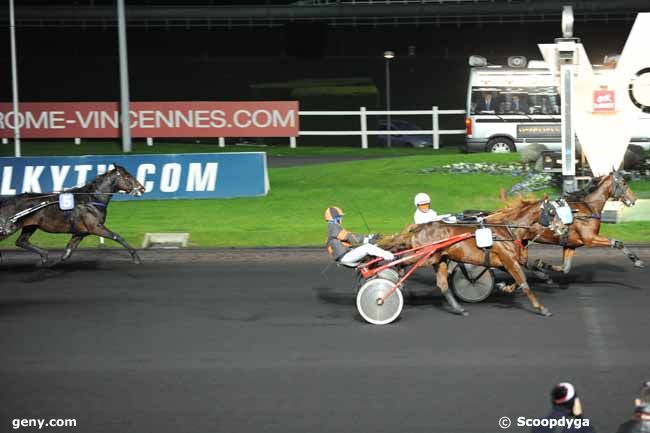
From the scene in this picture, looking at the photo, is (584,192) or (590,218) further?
(584,192)

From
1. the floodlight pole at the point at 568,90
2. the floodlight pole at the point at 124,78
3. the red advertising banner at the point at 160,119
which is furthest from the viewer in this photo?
the red advertising banner at the point at 160,119

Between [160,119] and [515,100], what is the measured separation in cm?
1127

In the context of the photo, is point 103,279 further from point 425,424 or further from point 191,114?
point 191,114

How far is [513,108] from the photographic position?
2875 cm

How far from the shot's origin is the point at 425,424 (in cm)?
844

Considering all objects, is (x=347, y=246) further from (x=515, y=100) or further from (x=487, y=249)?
(x=515, y=100)

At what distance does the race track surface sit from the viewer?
8.81 m

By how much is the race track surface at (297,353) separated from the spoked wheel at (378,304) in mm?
158

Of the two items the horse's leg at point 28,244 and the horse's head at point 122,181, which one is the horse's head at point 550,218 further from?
the horse's leg at point 28,244

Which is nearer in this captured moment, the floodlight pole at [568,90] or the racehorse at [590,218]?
the racehorse at [590,218]

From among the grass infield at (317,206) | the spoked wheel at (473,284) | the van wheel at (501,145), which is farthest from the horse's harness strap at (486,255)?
the van wheel at (501,145)

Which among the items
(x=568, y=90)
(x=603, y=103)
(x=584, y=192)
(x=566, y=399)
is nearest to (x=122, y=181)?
(x=584, y=192)

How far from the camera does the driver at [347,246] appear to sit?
38.8 feet

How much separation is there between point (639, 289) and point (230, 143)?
74.6 feet
